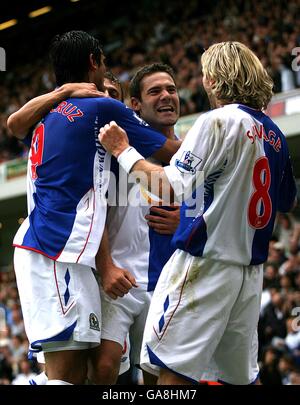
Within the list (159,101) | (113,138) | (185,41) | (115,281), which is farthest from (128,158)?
(185,41)

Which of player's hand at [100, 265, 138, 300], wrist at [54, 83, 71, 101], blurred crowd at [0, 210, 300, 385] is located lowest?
blurred crowd at [0, 210, 300, 385]

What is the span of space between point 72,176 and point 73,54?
68 cm

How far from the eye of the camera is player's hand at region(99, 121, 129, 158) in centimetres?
413

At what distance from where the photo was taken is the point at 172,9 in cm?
1962

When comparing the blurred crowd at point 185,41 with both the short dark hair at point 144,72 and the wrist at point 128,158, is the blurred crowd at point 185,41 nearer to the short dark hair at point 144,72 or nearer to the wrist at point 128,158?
the short dark hair at point 144,72

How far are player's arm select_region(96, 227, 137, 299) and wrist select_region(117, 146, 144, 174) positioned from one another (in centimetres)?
50

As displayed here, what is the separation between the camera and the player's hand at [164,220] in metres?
4.73

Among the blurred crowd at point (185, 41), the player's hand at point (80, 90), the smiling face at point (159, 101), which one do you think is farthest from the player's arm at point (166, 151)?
the blurred crowd at point (185, 41)

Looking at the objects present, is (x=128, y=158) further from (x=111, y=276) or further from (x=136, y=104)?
(x=136, y=104)

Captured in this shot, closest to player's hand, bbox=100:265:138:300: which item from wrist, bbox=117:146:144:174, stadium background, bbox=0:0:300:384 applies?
wrist, bbox=117:146:144:174

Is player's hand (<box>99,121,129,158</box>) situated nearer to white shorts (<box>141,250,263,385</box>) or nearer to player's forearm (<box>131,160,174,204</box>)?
player's forearm (<box>131,160,174,204</box>)

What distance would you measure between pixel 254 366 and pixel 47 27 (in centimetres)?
2055

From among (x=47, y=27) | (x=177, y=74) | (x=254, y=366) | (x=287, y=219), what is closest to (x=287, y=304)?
(x=287, y=219)

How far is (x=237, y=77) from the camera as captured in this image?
404 cm
